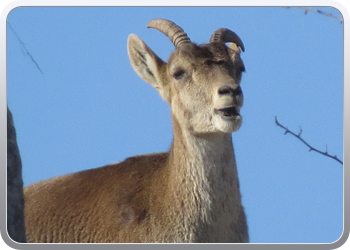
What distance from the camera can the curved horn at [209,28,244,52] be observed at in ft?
47.8

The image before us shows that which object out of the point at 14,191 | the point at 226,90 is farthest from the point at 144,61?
→ the point at 14,191

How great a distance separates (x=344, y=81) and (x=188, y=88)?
9.30 feet

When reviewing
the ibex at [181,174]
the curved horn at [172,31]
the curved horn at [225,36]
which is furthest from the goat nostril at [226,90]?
the curved horn at [225,36]

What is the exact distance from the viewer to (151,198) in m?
13.9

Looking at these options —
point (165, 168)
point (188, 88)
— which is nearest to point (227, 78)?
point (188, 88)

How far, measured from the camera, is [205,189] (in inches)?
536

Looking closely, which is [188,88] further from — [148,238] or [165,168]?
[148,238]

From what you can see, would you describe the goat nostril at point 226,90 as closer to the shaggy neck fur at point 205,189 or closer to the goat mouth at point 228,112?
the goat mouth at point 228,112

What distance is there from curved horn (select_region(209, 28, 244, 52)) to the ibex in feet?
0.05

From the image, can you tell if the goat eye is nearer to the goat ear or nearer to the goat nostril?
the goat ear

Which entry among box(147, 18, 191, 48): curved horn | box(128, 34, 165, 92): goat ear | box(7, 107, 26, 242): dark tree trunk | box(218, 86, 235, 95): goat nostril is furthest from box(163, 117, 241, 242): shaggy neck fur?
box(7, 107, 26, 242): dark tree trunk

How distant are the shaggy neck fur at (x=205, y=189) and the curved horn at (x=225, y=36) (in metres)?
1.69

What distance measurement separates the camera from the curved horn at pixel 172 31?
46.9ft

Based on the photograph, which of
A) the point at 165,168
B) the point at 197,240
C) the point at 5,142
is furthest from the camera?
the point at 165,168
